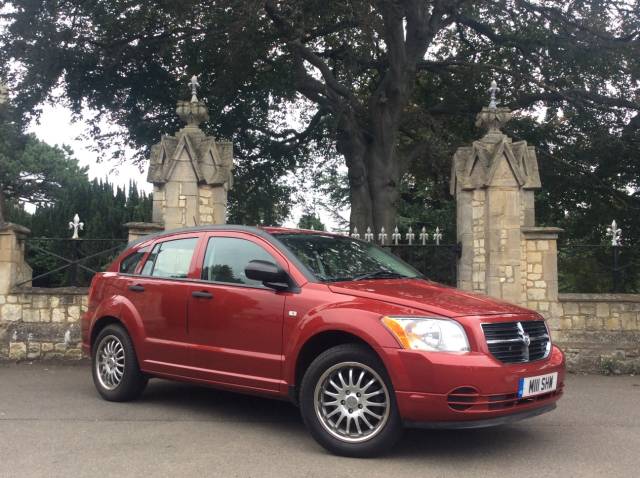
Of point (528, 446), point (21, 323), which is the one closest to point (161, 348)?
point (528, 446)

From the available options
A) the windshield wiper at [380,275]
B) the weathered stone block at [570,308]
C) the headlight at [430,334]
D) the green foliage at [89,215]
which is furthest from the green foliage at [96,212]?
the headlight at [430,334]

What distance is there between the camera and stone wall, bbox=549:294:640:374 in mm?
8570

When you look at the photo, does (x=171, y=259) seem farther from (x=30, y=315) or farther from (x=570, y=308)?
(x=570, y=308)

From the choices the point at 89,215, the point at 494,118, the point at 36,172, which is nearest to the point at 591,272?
the point at 494,118

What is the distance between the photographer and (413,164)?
72.0ft

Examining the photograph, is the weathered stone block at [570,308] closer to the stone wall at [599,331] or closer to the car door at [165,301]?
the stone wall at [599,331]

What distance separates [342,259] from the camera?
570cm

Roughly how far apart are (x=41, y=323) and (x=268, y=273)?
555 centimetres

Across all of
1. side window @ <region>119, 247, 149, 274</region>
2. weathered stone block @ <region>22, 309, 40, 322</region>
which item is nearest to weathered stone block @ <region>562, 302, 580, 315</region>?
side window @ <region>119, 247, 149, 274</region>

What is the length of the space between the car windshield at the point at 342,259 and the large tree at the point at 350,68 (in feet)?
27.8

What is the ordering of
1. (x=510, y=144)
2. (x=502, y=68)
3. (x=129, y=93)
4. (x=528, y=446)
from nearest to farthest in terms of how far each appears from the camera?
(x=528, y=446), (x=510, y=144), (x=502, y=68), (x=129, y=93)

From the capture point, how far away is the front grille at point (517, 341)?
14.9ft

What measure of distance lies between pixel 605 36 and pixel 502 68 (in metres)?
2.81

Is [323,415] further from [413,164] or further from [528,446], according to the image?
[413,164]
